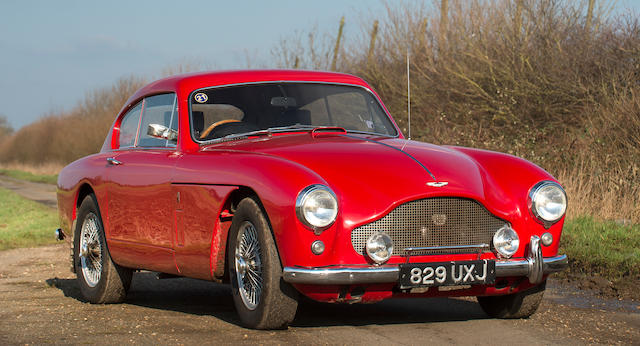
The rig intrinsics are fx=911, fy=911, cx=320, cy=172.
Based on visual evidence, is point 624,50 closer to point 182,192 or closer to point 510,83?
point 510,83

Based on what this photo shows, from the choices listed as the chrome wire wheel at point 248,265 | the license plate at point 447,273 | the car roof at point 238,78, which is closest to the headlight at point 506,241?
the license plate at point 447,273

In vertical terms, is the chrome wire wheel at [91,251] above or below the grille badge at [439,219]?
below

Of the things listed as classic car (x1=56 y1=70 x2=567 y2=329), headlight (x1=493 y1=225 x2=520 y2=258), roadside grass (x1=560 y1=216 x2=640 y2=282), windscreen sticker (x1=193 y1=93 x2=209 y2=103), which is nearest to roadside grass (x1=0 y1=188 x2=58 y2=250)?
classic car (x1=56 y1=70 x2=567 y2=329)

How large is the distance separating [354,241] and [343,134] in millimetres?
1416

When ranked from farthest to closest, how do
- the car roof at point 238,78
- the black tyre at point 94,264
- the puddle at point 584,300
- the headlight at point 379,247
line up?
the black tyre at point 94,264 < the car roof at point 238,78 < the puddle at point 584,300 < the headlight at point 379,247

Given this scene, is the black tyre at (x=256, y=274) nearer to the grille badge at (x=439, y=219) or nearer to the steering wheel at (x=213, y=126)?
the grille badge at (x=439, y=219)

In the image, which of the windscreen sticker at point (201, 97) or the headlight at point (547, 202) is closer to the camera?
the headlight at point (547, 202)

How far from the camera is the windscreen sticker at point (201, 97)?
255 inches

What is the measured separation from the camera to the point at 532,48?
17.4m

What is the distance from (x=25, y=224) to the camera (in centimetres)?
1553

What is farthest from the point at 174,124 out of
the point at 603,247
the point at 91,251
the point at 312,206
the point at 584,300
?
the point at 603,247

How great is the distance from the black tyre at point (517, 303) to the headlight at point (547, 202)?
0.44 metres

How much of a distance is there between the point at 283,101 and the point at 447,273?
2048mm

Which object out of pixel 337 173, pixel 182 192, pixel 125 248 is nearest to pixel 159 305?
pixel 125 248
